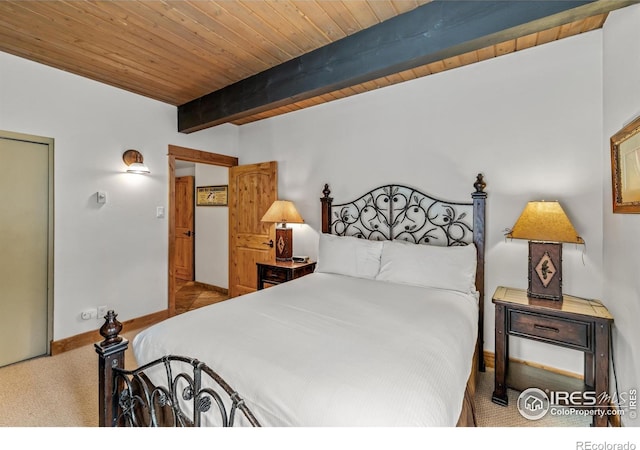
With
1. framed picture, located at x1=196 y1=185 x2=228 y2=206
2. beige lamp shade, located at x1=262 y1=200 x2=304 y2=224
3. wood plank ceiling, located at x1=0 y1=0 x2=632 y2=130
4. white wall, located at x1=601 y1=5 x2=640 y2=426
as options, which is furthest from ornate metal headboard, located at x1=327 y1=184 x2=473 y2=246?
framed picture, located at x1=196 y1=185 x2=228 y2=206

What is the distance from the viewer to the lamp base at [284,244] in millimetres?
3666

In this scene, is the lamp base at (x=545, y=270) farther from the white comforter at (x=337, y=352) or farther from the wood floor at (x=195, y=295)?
the wood floor at (x=195, y=295)

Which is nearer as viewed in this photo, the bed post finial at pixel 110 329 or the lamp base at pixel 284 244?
the bed post finial at pixel 110 329

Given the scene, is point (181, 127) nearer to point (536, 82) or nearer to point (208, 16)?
point (208, 16)

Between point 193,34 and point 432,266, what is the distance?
259 cm

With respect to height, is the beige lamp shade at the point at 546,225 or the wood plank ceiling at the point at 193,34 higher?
the wood plank ceiling at the point at 193,34

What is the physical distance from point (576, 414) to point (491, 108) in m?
2.34

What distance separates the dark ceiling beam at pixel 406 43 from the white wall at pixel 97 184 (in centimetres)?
135

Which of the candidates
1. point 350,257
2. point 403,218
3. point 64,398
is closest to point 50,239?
point 64,398

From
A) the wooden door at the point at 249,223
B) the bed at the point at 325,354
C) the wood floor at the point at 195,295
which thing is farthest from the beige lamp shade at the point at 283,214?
the wood floor at the point at 195,295

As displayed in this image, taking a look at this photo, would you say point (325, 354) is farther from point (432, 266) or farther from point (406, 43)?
point (406, 43)

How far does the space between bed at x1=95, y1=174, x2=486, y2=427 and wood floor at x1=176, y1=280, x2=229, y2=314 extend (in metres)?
2.43

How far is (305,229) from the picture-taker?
12.6 feet

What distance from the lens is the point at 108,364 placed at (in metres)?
1.39
